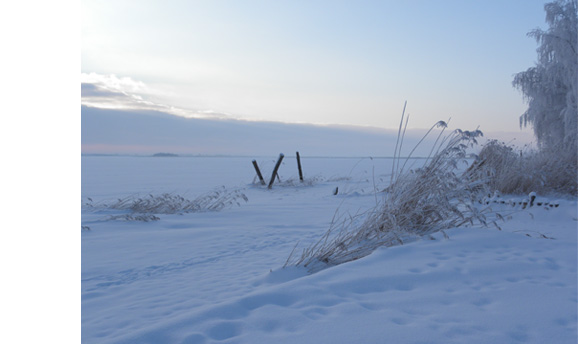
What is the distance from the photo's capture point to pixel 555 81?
1562cm

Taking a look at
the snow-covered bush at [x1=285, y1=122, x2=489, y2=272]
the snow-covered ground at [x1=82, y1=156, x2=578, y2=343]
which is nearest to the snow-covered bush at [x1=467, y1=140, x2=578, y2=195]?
the snow-covered ground at [x1=82, y1=156, x2=578, y2=343]

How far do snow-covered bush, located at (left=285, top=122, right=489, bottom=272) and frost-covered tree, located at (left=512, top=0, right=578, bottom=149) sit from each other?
1215 cm

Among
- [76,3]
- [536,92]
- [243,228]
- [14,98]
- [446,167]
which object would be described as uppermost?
[536,92]

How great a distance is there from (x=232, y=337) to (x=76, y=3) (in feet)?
5.24

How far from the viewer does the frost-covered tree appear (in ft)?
47.6

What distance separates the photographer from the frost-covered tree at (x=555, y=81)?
14508 millimetres

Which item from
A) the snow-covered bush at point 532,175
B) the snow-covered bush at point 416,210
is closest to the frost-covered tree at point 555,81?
the snow-covered bush at point 532,175

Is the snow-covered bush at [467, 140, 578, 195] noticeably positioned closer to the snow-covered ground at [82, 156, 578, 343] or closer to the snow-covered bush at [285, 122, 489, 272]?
the snow-covered ground at [82, 156, 578, 343]

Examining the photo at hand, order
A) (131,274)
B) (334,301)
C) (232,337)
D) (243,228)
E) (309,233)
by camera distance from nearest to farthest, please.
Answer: (232,337) → (334,301) → (131,274) → (309,233) → (243,228)

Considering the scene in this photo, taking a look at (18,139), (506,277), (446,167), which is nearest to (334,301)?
(506,277)

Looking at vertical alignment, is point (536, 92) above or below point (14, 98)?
above

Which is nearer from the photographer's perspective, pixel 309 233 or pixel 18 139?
pixel 18 139

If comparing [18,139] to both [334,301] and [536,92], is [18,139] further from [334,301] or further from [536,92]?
[536,92]

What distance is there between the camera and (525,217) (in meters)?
6.28
